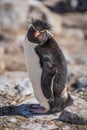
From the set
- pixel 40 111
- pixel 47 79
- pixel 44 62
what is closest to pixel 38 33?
pixel 44 62

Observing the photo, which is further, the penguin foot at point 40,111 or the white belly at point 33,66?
the penguin foot at point 40,111

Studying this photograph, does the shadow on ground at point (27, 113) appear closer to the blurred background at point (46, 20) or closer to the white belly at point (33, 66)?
the white belly at point (33, 66)

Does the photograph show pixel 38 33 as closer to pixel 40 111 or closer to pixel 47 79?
pixel 47 79

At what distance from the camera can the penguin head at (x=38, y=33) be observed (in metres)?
4.49

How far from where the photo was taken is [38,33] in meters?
4.50

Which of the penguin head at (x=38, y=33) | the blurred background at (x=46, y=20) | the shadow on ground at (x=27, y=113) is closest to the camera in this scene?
the penguin head at (x=38, y=33)

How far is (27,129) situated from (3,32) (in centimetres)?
1189

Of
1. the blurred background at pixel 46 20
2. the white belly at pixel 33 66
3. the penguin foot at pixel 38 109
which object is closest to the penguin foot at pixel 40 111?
the penguin foot at pixel 38 109

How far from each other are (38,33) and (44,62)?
30 centimetres

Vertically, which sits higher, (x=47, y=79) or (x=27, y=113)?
(x=47, y=79)

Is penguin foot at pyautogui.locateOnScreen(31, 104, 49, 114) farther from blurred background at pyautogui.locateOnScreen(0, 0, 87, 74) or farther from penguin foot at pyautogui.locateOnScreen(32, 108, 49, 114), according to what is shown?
blurred background at pyautogui.locateOnScreen(0, 0, 87, 74)

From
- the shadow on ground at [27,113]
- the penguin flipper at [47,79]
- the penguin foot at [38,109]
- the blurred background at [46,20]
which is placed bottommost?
the blurred background at [46,20]

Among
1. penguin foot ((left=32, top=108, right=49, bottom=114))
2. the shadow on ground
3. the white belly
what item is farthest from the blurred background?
the white belly

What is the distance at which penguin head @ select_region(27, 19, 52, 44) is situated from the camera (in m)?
4.49
